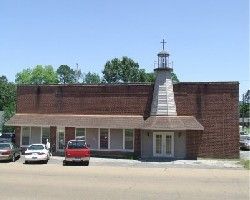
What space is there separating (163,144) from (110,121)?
487 centimetres

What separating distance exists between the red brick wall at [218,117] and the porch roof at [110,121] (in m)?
1.20

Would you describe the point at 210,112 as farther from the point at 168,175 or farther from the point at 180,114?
the point at 168,175

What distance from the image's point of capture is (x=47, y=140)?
42.1m

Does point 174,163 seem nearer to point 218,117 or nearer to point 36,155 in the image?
point 218,117

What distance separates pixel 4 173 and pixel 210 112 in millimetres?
19263

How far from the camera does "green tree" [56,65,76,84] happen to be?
15249cm

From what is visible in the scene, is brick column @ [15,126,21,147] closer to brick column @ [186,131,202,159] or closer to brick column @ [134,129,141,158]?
brick column @ [134,129,141,158]

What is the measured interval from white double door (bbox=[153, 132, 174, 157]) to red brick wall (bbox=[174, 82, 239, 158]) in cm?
242

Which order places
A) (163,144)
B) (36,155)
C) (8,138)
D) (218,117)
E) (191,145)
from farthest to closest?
(8,138)
(218,117)
(163,144)
(191,145)
(36,155)

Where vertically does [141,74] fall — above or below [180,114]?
above

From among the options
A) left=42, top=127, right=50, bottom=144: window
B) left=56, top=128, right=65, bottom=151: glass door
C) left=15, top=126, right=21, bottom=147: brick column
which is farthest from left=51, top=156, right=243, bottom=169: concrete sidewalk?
left=15, top=126, right=21, bottom=147: brick column

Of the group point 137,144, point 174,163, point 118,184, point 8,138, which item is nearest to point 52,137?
point 137,144

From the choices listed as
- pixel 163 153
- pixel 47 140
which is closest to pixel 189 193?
pixel 163 153

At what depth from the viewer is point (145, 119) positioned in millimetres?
41031
